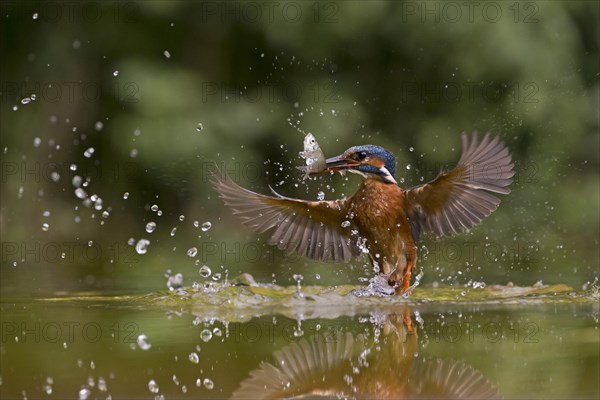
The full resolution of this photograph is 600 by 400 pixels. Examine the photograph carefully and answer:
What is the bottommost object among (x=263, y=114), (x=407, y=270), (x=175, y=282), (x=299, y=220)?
(x=175, y=282)

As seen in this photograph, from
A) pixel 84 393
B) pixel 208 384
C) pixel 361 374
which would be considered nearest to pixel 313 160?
pixel 361 374

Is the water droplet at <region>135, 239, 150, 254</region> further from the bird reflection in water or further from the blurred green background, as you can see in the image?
the bird reflection in water

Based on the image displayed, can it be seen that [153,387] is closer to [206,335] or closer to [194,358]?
[194,358]

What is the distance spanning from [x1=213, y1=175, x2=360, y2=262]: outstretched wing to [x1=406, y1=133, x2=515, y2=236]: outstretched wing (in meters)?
0.34

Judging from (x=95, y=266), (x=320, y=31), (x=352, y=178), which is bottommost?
(x=95, y=266)

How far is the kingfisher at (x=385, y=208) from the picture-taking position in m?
4.61

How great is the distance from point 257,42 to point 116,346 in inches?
222

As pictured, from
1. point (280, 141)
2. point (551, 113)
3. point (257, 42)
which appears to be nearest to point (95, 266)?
point (280, 141)

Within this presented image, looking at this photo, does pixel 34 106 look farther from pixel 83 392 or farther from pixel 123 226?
pixel 83 392

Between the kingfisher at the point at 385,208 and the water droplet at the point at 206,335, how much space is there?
92 cm

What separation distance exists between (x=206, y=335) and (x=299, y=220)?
3.95ft

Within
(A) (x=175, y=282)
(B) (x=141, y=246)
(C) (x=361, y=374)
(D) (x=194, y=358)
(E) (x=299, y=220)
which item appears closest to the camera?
(C) (x=361, y=374)

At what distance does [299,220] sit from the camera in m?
4.99

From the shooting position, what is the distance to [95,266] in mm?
7398
